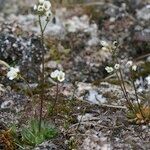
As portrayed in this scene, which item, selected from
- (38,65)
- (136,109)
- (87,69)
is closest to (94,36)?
(87,69)

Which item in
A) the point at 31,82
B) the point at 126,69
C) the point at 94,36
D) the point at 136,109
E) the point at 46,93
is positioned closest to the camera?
the point at 136,109

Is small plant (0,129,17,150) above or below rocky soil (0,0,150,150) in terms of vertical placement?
below

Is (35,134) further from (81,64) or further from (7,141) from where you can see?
(81,64)

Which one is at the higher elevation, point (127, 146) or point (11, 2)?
point (11, 2)

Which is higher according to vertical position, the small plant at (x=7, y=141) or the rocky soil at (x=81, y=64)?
the rocky soil at (x=81, y=64)

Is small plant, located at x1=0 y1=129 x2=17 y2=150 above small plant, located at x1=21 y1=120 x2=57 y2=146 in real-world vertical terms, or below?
below

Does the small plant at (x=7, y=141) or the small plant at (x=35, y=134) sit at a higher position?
the small plant at (x=35, y=134)

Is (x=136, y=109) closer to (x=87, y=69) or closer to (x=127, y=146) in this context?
(x=127, y=146)

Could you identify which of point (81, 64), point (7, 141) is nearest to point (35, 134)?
point (7, 141)
